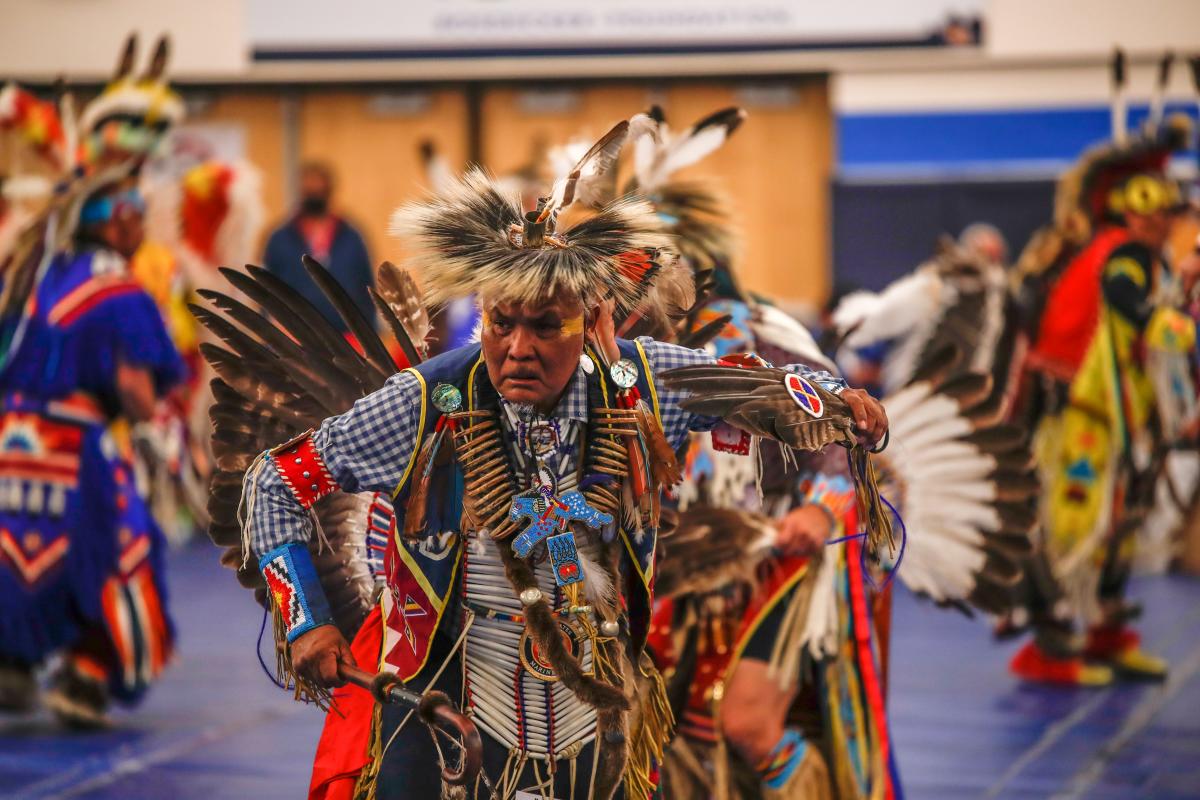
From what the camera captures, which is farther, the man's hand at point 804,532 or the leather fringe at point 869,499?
the man's hand at point 804,532

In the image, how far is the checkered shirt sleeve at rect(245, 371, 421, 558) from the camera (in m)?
2.57

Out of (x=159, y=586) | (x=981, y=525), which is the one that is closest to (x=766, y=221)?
(x=159, y=586)

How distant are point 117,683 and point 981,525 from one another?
2868 millimetres

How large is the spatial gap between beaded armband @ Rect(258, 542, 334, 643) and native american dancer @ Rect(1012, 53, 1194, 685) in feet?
13.0

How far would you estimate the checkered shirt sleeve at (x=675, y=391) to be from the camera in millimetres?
2688

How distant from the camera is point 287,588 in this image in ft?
8.45

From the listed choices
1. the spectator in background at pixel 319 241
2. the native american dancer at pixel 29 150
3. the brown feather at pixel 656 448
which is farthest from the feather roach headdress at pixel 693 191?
the spectator in background at pixel 319 241

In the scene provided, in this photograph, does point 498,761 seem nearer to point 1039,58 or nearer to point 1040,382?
point 1040,382

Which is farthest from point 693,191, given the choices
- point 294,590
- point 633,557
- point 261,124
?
point 261,124

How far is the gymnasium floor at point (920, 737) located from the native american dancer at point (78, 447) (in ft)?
0.80

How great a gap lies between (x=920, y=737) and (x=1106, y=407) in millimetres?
1553

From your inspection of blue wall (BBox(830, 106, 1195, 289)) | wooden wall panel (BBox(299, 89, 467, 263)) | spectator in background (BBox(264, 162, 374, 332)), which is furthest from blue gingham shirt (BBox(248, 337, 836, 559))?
wooden wall panel (BBox(299, 89, 467, 263))

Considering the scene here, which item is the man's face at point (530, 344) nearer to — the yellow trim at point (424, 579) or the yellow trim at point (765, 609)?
the yellow trim at point (424, 579)

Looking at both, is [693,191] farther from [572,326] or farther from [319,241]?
[319,241]
